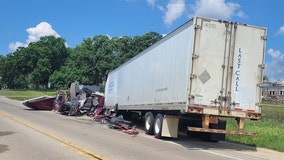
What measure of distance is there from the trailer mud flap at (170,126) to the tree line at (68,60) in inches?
3067

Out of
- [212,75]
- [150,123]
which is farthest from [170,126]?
[212,75]

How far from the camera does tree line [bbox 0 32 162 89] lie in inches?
3765

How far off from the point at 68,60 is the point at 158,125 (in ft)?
309

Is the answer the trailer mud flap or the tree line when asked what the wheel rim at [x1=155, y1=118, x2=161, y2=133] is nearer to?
the trailer mud flap

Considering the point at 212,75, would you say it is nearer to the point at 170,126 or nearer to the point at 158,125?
the point at 170,126

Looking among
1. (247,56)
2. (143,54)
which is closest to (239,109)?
(247,56)

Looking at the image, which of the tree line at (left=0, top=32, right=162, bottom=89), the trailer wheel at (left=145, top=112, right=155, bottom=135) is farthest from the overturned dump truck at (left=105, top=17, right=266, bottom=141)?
the tree line at (left=0, top=32, right=162, bottom=89)

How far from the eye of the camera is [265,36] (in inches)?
541

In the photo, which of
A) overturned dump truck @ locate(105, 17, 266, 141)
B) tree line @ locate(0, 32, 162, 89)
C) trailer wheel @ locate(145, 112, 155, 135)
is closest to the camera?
overturned dump truck @ locate(105, 17, 266, 141)

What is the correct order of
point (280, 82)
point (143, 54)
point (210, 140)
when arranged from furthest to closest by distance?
point (280, 82) < point (143, 54) < point (210, 140)

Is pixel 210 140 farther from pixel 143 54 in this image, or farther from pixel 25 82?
pixel 25 82

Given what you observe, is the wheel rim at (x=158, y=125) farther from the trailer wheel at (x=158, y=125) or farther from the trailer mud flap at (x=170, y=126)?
the trailer mud flap at (x=170, y=126)

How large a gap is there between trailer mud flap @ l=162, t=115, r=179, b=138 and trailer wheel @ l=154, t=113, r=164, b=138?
9.2 inches

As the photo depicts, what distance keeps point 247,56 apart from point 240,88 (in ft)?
3.81
